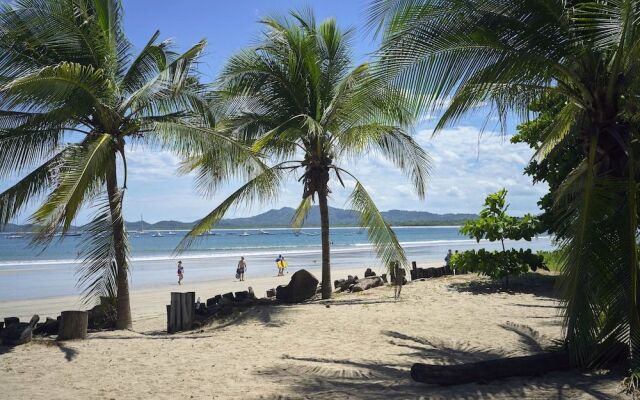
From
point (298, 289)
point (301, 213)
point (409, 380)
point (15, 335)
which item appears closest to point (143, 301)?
point (301, 213)

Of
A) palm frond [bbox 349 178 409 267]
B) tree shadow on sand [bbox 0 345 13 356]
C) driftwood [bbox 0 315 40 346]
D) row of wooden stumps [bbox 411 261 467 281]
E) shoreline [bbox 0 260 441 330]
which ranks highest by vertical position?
palm frond [bbox 349 178 409 267]

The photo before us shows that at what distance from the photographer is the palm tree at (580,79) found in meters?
5.35

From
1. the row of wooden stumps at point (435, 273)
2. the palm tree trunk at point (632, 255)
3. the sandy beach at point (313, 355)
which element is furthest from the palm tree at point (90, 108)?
the row of wooden stumps at point (435, 273)

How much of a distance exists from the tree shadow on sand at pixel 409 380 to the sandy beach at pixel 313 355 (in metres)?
0.01

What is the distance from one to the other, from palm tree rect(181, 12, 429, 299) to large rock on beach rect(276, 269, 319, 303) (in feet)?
1.31

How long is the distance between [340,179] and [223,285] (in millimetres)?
13343

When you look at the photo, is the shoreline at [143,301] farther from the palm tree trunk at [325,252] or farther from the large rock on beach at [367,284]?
the large rock on beach at [367,284]

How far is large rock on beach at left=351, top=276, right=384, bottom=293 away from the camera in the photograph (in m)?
14.4

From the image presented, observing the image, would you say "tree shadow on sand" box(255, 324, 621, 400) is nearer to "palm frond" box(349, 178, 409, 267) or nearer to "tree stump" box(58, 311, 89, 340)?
"tree stump" box(58, 311, 89, 340)

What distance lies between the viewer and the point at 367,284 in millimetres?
14656

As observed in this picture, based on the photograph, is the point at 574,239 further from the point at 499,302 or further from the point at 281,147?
the point at 281,147

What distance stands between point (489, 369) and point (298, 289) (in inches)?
300

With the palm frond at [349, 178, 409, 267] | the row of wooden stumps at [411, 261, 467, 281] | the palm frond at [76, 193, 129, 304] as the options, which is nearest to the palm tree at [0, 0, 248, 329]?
the palm frond at [76, 193, 129, 304]

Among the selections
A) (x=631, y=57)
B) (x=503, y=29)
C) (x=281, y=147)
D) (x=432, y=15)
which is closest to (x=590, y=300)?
(x=631, y=57)
